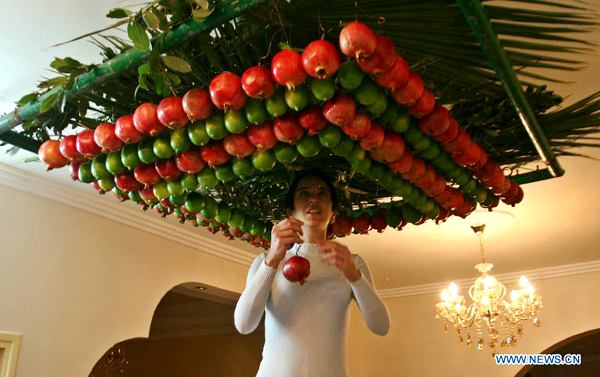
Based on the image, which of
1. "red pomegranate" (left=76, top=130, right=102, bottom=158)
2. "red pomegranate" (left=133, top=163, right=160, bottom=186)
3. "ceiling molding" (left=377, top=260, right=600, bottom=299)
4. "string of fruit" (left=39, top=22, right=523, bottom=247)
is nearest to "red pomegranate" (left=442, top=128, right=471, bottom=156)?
"string of fruit" (left=39, top=22, right=523, bottom=247)

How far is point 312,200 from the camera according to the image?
1236mm

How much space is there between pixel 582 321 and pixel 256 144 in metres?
4.03

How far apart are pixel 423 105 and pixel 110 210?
2.48 meters

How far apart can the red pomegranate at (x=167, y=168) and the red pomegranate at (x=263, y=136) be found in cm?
21

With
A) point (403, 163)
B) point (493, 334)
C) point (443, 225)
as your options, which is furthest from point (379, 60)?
point (493, 334)

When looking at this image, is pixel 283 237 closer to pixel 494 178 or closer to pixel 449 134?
pixel 449 134

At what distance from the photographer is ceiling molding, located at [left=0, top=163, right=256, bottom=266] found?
2625 mm

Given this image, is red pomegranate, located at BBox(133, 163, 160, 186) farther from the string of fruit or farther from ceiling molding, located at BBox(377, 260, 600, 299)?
ceiling molding, located at BBox(377, 260, 600, 299)

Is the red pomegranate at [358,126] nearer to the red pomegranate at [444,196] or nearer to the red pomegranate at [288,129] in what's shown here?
the red pomegranate at [288,129]

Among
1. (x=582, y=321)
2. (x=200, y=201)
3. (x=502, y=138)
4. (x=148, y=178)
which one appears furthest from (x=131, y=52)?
(x=582, y=321)

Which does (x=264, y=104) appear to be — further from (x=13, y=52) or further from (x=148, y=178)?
(x=13, y=52)

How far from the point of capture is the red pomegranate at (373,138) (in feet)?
3.09

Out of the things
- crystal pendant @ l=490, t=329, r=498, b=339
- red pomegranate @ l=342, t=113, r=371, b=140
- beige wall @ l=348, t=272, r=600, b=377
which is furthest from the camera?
beige wall @ l=348, t=272, r=600, b=377

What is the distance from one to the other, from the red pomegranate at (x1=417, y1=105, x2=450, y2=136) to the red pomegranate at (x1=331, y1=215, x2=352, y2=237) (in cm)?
54
